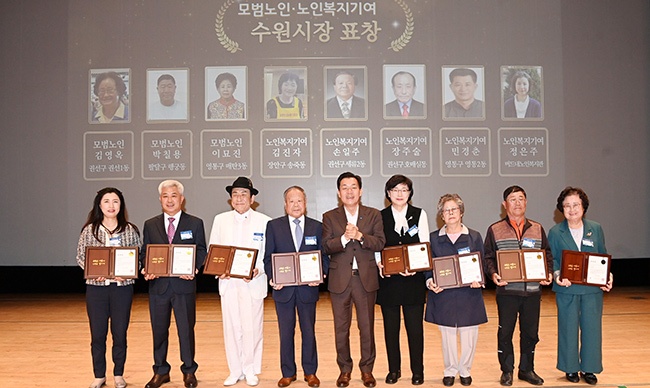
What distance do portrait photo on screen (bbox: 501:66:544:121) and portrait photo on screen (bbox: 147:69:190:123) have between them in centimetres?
403

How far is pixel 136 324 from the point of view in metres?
6.38

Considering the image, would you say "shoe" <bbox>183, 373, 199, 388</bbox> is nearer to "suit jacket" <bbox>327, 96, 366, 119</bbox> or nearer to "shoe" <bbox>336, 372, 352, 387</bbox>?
"shoe" <bbox>336, 372, 352, 387</bbox>

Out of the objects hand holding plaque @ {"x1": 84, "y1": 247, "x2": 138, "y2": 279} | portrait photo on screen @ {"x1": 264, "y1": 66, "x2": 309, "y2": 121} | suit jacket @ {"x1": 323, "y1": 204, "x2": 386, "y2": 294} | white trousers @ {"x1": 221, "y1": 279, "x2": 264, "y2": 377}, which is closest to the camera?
hand holding plaque @ {"x1": 84, "y1": 247, "x2": 138, "y2": 279}

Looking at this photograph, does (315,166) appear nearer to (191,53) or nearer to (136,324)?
(191,53)

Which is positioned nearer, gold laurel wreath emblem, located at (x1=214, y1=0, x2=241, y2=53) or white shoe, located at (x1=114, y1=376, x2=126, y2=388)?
white shoe, located at (x1=114, y1=376, x2=126, y2=388)

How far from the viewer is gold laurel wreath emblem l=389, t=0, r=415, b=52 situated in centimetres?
736

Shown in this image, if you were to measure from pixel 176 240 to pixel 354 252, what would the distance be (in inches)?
47.6

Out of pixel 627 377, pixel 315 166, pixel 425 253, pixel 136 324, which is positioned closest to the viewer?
pixel 425 253

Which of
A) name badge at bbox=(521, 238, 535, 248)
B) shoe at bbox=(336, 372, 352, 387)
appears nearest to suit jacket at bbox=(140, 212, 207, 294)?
shoe at bbox=(336, 372, 352, 387)

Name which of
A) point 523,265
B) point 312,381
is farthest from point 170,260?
point 523,265

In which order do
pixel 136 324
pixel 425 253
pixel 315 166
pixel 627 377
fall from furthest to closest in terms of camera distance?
pixel 315 166
pixel 136 324
pixel 627 377
pixel 425 253

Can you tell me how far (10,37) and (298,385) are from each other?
6.28 m

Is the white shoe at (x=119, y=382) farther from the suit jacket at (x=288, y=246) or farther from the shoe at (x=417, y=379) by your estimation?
the shoe at (x=417, y=379)

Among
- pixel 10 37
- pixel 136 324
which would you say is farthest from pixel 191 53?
pixel 136 324
